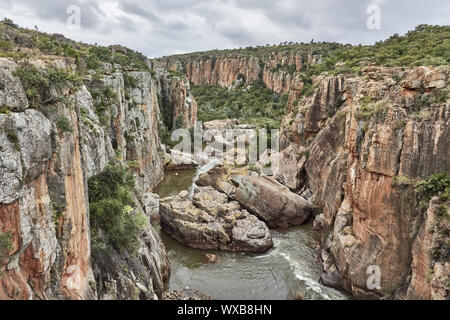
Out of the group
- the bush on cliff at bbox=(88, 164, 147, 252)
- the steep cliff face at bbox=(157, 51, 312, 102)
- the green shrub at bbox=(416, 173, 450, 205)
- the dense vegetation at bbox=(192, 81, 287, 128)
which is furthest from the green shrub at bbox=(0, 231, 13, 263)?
the steep cliff face at bbox=(157, 51, 312, 102)

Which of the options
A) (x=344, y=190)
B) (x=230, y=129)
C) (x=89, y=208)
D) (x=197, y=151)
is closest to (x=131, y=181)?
(x=89, y=208)

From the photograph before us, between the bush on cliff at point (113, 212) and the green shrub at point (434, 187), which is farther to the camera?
the bush on cliff at point (113, 212)

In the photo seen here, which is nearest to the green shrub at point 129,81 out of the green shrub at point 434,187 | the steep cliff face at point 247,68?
the green shrub at point 434,187

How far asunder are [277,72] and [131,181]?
7565 centimetres

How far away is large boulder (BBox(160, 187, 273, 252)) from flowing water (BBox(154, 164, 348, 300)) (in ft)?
2.07

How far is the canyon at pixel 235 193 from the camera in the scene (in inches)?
421

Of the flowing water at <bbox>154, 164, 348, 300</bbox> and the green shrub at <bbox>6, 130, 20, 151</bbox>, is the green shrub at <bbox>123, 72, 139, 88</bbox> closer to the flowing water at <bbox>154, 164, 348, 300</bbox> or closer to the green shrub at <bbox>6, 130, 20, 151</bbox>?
the flowing water at <bbox>154, 164, 348, 300</bbox>

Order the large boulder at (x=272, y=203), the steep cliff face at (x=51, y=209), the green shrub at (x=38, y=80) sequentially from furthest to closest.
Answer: the large boulder at (x=272, y=203) → the green shrub at (x=38, y=80) → the steep cliff face at (x=51, y=209)

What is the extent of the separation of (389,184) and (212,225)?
13341 mm

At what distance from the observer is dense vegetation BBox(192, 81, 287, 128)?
72.6 meters

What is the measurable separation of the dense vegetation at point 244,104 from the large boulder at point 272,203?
32.2 meters

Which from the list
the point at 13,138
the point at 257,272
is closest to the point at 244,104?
the point at 257,272

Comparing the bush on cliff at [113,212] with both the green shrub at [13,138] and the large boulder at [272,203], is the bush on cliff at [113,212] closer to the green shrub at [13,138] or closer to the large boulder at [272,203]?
the green shrub at [13,138]

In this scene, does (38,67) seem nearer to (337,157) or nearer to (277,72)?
(337,157)
